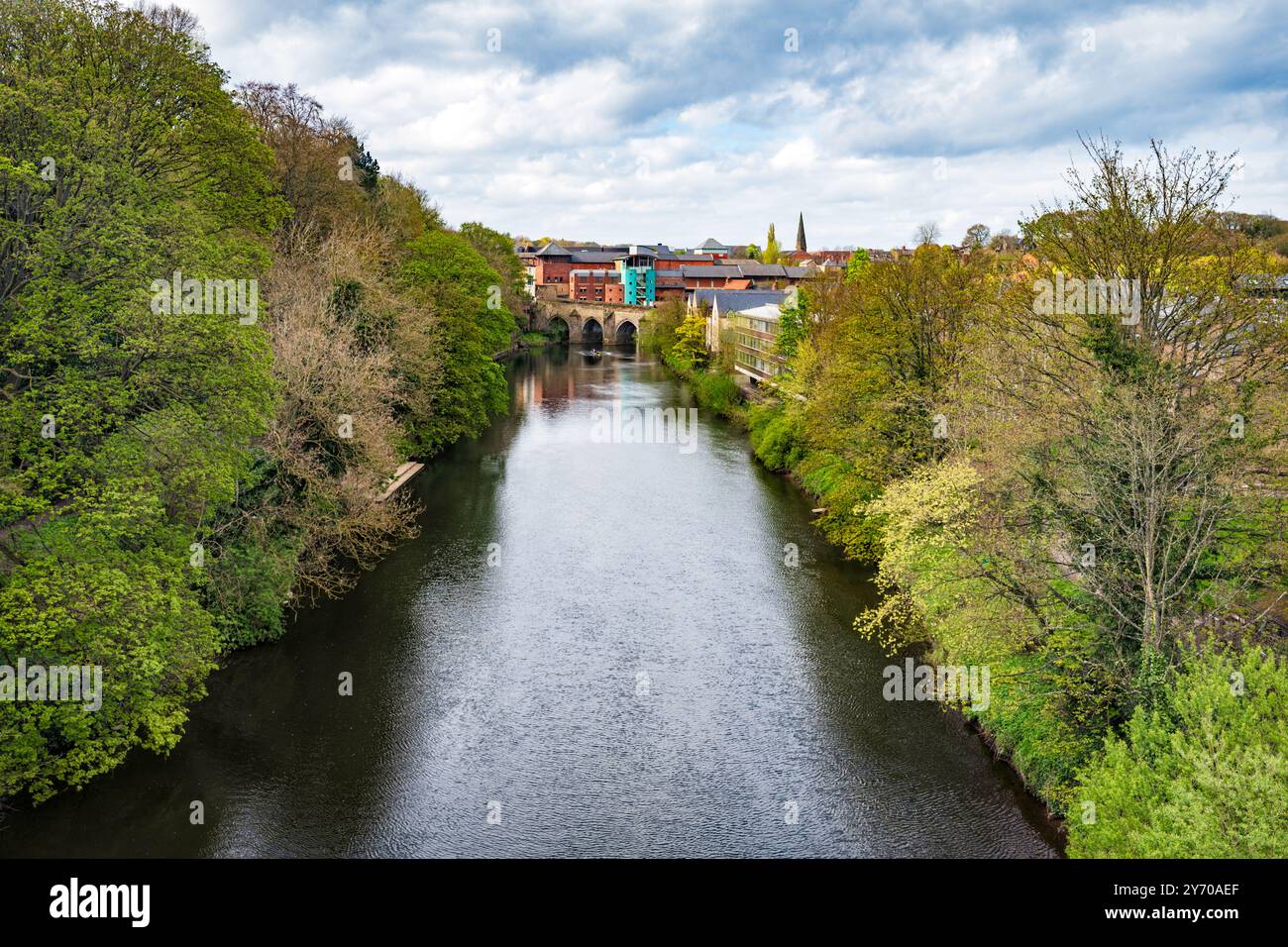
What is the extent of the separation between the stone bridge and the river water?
91.4 m

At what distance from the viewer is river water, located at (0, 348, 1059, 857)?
16.6 meters

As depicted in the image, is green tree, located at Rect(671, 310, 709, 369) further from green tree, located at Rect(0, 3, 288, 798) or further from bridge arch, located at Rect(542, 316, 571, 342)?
green tree, located at Rect(0, 3, 288, 798)

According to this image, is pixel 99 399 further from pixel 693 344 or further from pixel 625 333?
pixel 625 333

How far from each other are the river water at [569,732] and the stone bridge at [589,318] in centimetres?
9144

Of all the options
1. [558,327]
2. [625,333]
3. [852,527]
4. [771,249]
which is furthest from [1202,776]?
[771,249]

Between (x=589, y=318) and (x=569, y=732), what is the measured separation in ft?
363

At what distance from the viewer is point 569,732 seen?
20.2 metres

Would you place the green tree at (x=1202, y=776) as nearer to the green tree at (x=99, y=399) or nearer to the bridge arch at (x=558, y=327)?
the green tree at (x=99, y=399)

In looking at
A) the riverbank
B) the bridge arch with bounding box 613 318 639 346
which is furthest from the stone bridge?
the riverbank

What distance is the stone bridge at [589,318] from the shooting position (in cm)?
12328

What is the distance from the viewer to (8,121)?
56.8ft

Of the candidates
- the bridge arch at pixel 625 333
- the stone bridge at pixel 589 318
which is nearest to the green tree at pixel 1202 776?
the stone bridge at pixel 589 318

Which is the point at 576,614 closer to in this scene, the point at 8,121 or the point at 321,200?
the point at 8,121

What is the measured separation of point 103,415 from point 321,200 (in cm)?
2887
